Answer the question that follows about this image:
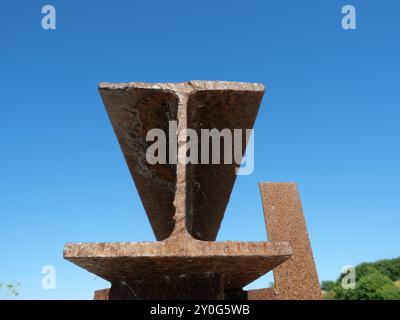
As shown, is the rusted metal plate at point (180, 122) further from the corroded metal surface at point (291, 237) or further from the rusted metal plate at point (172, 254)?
the corroded metal surface at point (291, 237)

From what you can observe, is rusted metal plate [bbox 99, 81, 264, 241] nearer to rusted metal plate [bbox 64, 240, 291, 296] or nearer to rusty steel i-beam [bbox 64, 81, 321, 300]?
rusty steel i-beam [bbox 64, 81, 321, 300]

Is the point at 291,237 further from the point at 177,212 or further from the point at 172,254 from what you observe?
the point at 172,254

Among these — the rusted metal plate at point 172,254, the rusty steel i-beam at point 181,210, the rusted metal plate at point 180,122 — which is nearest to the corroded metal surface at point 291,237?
the rusty steel i-beam at point 181,210

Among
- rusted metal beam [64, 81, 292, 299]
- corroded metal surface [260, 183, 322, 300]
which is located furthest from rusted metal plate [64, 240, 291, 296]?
corroded metal surface [260, 183, 322, 300]

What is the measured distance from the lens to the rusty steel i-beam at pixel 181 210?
2.24 metres

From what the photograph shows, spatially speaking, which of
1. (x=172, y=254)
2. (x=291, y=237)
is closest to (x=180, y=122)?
(x=172, y=254)

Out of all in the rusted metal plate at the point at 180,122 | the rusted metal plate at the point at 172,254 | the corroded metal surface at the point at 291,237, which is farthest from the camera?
the corroded metal surface at the point at 291,237

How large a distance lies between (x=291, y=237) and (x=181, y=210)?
A: 2.80m

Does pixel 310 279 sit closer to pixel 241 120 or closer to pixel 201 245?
pixel 241 120

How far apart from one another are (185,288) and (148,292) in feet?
0.97

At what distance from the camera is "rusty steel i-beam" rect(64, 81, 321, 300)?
7.35 feet

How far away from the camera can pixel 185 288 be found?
2807 mm

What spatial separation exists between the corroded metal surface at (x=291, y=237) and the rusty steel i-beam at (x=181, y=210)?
0.03 m

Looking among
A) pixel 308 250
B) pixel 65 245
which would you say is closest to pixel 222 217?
pixel 308 250
